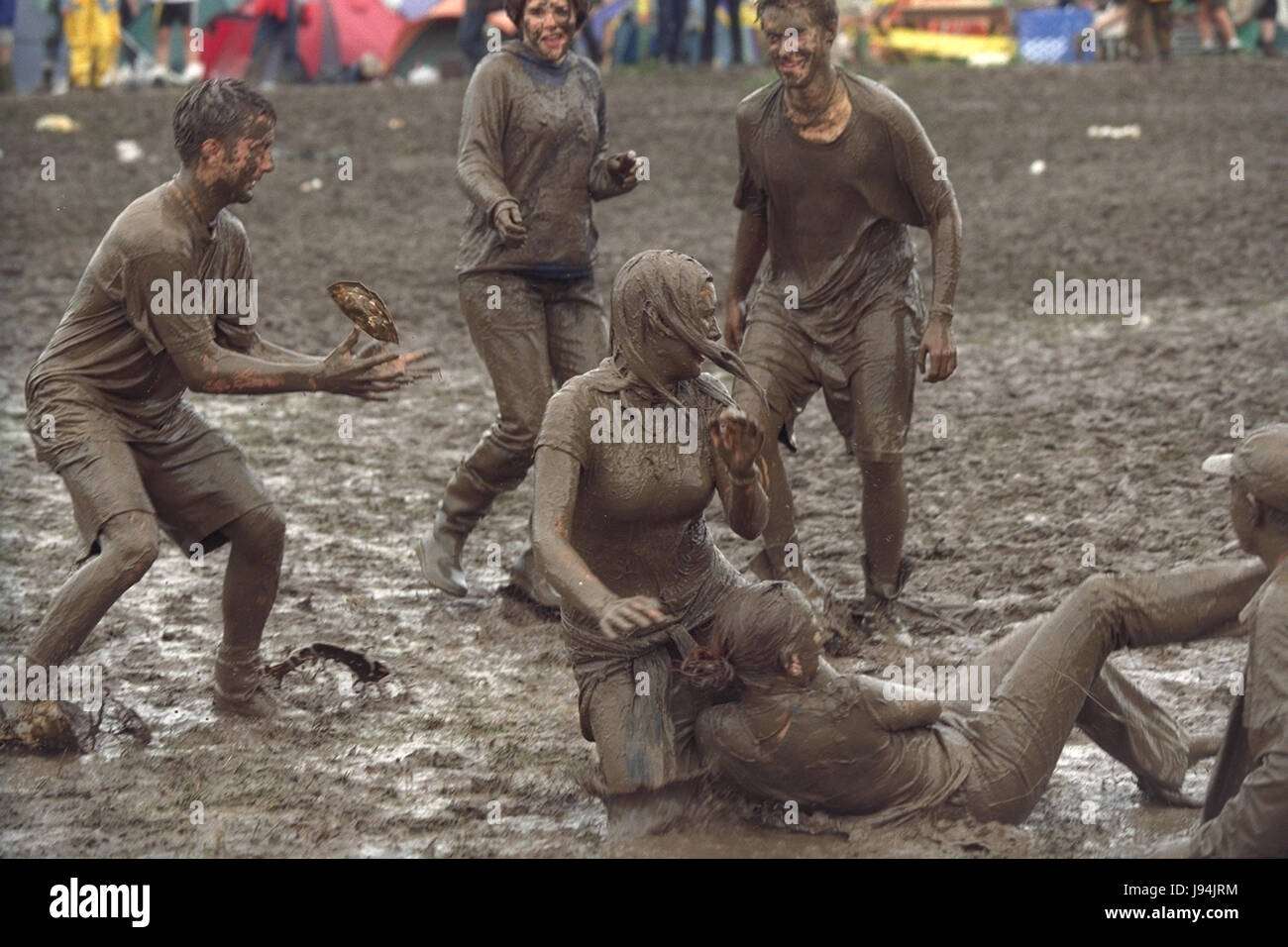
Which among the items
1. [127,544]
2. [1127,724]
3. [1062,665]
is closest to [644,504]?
[1062,665]

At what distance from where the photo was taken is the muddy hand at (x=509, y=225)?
6.83 meters

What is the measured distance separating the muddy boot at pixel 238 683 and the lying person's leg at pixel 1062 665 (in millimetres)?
2327

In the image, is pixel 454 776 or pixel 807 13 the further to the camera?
pixel 807 13

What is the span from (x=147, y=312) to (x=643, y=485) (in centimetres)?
161

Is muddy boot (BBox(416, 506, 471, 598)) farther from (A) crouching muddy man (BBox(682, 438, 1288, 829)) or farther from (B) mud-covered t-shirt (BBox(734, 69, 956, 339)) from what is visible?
(A) crouching muddy man (BBox(682, 438, 1288, 829))

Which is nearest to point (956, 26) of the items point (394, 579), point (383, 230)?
point (383, 230)

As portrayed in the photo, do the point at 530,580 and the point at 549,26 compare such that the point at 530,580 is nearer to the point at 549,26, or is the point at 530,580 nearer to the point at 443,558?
the point at 443,558

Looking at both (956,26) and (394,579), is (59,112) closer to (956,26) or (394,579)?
(956,26)

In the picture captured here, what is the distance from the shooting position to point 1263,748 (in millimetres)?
4344

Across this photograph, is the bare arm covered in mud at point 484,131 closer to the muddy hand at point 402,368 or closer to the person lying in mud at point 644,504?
the muddy hand at point 402,368

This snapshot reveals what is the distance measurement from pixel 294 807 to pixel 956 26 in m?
19.4

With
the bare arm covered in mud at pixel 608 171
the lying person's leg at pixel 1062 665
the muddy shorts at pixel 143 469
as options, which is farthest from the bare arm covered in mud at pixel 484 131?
the lying person's leg at pixel 1062 665

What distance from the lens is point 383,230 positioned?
49.5 feet

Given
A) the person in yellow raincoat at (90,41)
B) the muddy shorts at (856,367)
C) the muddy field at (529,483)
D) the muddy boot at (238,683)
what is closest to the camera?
the muddy field at (529,483)
